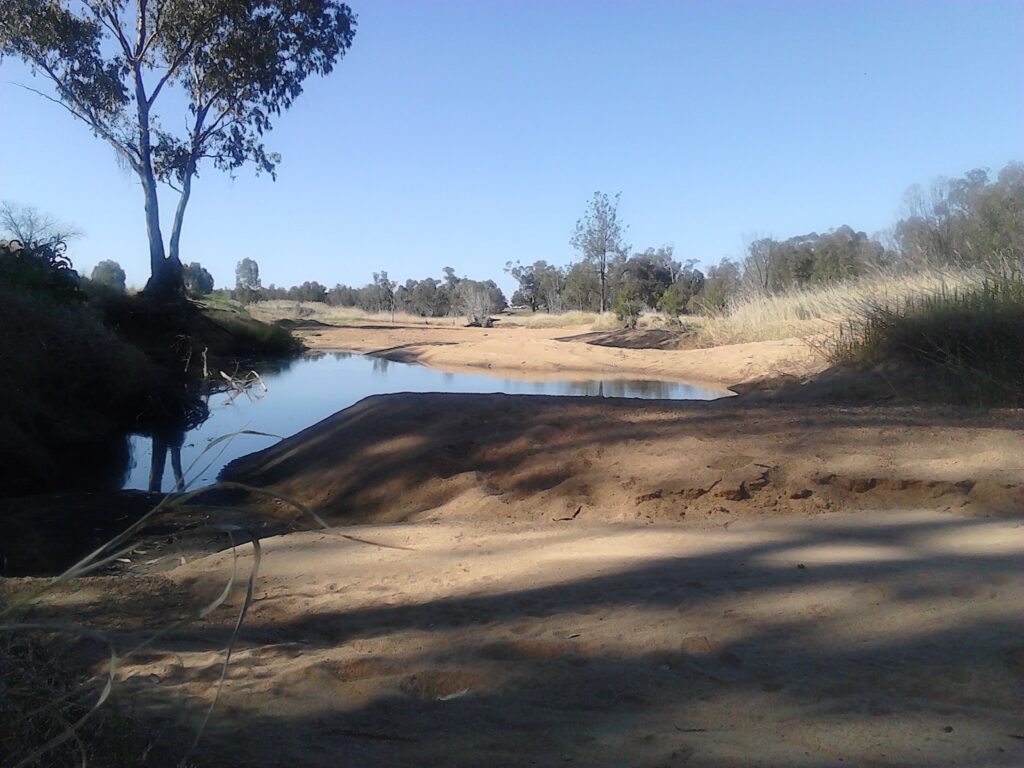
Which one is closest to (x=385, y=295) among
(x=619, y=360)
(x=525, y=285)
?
(x=525, y=285)

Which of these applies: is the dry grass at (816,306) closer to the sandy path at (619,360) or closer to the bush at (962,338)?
the bush at (962,338)

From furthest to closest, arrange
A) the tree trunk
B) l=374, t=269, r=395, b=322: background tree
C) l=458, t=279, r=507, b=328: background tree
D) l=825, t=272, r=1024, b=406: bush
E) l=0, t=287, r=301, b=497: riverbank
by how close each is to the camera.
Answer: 1. l=374, t=269, r=395, b=322: background tree
2. l=458, t=279, r=507, b=328: background tree
3. the tree trunk
4. l=825, t=272, r=1024, b=406: bush
5. l=0, t=287, r=301, b=497: riverbank

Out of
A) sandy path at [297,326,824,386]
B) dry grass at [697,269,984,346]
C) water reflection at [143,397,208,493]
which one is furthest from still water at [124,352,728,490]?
dry grass at [697,269,984,346]

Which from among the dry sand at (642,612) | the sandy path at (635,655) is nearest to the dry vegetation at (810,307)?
the dry sand at (642,612)

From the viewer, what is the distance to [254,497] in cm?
957

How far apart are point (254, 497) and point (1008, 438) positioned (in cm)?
744

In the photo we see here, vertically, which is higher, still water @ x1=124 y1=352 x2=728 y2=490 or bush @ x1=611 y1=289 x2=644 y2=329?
bush @ x1=611 y1=289 x2=644 y2=329

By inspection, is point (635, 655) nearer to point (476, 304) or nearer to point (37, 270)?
point (37, 270)

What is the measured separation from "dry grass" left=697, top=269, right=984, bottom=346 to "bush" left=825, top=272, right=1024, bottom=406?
566mm

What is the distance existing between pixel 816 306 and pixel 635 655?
20.8 metres

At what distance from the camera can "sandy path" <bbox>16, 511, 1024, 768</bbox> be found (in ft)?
8.66

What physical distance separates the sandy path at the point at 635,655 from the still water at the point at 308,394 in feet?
19.2

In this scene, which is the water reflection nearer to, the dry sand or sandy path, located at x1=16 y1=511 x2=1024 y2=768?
the dry sand

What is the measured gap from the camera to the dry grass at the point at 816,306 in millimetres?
14741
